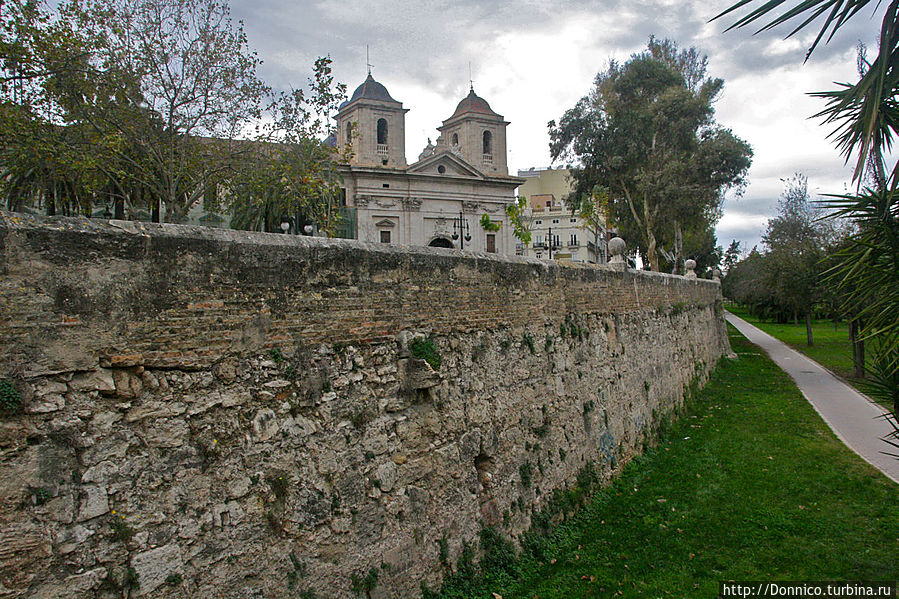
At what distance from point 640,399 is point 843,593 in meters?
5.31

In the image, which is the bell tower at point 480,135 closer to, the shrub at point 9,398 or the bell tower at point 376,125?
the bell tower at point 376,125

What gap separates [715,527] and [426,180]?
103 ft

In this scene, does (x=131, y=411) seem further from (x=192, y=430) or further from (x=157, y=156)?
(x=157, y=156)

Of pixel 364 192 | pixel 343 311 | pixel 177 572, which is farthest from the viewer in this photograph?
pixel 364 192

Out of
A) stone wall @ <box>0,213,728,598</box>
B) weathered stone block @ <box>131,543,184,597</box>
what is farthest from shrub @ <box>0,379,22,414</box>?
weathered stone block @ <box>131,543,184,597</box>

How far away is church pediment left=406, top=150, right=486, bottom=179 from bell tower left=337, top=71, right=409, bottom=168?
3.61ft

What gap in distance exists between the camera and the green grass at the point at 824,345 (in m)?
22.5

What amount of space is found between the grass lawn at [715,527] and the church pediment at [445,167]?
27.6 metres

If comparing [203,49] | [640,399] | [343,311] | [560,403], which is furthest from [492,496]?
[203,49]

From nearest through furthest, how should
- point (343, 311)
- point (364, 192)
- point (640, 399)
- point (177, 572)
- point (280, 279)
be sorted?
point (177, 572) → point (280, 279) → point (343, 311) → point (640, 399) → point (364, 192)

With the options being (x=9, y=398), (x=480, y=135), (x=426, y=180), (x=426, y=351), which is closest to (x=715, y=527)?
(x=426, y=351)

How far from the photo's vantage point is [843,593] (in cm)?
601

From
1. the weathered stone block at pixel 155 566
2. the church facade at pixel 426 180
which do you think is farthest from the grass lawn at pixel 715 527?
the church facade at pixel 426 180

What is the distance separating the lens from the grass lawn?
629 cm
